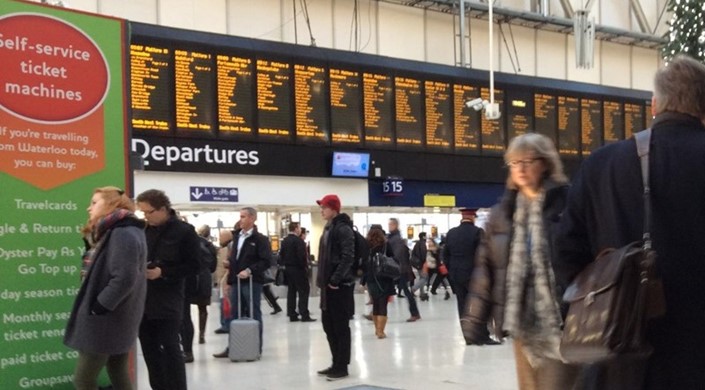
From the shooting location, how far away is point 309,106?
707 inches

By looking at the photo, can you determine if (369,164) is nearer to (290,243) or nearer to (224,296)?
(290,243)

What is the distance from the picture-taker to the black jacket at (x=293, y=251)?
1485 cm

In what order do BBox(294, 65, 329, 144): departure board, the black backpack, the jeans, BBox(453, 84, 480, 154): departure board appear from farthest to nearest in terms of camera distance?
1. BBox(453, 84, 480, 154): departure board
2. BBox(294, 65, 329, 144): departure board
3. the jeans
4. the black backpack

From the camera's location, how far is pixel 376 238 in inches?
494

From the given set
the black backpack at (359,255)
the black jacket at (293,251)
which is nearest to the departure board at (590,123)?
the black jacket at (293,251)

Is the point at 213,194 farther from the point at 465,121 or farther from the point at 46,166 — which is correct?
the point at 46,166

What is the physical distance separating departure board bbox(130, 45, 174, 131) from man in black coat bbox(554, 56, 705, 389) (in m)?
13.7

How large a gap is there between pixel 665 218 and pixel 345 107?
53.3 ft

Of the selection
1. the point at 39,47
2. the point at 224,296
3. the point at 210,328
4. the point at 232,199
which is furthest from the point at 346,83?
the point at 39,47

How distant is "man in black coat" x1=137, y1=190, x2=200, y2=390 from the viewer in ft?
19.7

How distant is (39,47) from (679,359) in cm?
452

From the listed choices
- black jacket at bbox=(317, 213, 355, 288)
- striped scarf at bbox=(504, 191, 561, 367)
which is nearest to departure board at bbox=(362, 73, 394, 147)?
black jacket at bbox=(317, 213, 355, 288)

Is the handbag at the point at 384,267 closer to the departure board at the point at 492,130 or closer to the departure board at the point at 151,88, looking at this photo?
the departure board at the point at 151,88

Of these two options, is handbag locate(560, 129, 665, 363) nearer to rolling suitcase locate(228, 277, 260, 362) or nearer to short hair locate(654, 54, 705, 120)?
short hair locate(654, 54, 705, 120)
